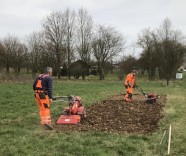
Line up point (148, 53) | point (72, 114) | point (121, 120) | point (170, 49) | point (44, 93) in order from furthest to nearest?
point (148, 53)
point (170, 49)
point (121, 120)
point (72, 114)
point (44, 93)

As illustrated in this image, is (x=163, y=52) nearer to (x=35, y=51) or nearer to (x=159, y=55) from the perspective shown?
(x=159, y=55)

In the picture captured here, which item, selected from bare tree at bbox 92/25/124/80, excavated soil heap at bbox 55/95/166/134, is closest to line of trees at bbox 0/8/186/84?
bare tree at bbox 92/25/124/80

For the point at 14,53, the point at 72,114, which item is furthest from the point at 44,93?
the point at 14,53

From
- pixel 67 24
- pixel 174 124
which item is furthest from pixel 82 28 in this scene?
pixel 174 124

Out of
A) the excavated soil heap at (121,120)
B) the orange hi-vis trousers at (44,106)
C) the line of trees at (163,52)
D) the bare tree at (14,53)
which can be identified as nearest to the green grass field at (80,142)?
the orange hi-vis trousers at (44,106)

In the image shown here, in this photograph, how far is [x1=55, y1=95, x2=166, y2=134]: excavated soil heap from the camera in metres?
11.3

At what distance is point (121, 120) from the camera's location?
12945 millimetres

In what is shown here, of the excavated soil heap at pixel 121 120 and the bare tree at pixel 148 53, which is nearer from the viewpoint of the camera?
the excavated soil heap at pixel 121 120

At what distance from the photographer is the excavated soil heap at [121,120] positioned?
11266 millimetres

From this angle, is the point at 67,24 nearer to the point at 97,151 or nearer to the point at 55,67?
the point at 55,67

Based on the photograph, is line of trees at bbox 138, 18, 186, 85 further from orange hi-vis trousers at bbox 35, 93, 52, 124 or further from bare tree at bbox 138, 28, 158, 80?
orange hi-vis trousers at bbox 35, 93, 52, 124

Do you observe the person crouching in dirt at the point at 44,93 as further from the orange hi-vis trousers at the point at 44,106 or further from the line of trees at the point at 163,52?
the line of trees at the point at 163,52

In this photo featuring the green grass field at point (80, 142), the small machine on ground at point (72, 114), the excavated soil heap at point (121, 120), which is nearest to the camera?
the green grass field at point (80, 142)

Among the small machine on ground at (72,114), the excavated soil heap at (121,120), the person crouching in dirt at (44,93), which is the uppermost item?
the person crouching in dirt at (44,93)
